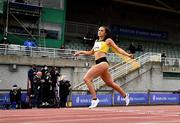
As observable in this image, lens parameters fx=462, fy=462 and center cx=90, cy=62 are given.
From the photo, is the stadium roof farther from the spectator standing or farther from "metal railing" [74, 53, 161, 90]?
the spectator standing

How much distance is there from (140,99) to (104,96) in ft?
10.2

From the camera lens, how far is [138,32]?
48.0 m

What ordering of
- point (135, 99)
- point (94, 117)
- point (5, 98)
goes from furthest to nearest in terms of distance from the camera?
point (135, 99) < point (5, 98) < point (94, 117)

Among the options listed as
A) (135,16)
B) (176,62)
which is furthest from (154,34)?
(176,62)

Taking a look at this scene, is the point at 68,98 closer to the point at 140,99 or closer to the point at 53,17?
the point at 140,99

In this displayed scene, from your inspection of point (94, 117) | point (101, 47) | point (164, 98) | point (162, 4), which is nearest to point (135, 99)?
point (164, 98)

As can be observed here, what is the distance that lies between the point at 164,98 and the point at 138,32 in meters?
19.0

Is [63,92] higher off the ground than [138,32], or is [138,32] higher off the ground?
[138,32]

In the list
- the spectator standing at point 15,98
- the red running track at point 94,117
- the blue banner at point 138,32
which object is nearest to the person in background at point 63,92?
the spectator standing at point 15,98

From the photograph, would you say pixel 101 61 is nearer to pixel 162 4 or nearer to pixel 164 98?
pixel 164 98

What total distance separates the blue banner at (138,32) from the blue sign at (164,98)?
16498 millimetres

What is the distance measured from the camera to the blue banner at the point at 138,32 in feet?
152

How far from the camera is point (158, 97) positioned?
2941 centimetres

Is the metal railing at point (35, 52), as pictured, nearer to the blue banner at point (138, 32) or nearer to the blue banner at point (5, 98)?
the blue banner at point (5, 98)
